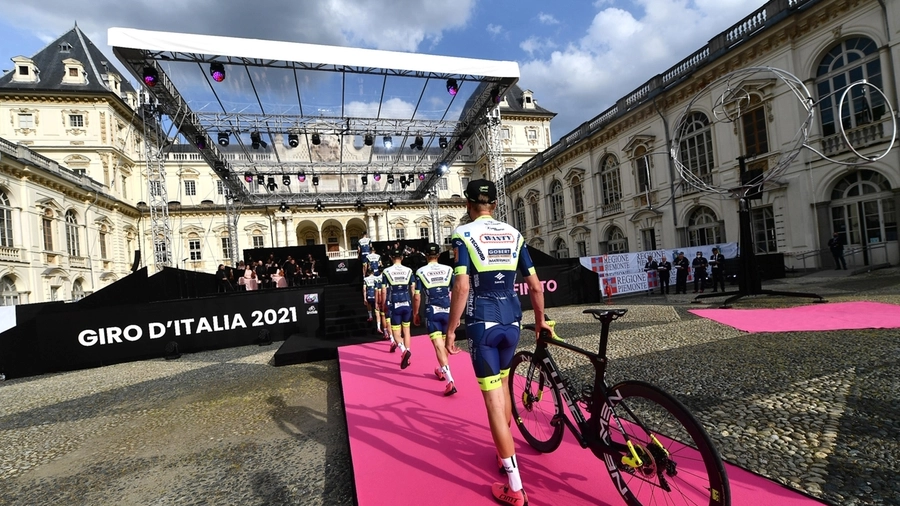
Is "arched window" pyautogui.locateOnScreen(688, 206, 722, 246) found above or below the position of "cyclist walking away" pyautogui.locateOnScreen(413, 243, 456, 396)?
above

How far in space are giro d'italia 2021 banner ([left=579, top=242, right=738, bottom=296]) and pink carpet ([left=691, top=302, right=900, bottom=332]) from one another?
6182 mm

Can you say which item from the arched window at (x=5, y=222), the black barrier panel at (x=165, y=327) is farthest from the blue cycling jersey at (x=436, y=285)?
the arched window at (x=5, y=222)

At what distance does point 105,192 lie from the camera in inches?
1275

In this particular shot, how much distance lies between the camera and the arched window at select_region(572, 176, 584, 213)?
2831 cm

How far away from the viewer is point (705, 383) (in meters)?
4.29

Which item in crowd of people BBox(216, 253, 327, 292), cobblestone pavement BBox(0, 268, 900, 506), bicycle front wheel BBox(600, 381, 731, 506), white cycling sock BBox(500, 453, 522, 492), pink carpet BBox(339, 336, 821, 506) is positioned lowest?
cobblestone pavement BBox(0, 268, 900, 506)

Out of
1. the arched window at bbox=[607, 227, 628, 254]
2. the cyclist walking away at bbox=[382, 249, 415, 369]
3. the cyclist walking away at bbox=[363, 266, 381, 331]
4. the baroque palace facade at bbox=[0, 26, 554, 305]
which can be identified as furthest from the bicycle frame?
the baroque palace facade at bbox=[0, 26, 554, 305]

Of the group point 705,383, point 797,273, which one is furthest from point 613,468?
point 797,273

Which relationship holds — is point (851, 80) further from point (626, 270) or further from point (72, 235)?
point (72, 235)

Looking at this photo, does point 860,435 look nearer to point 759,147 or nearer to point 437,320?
point 437,320

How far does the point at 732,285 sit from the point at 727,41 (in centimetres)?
1084

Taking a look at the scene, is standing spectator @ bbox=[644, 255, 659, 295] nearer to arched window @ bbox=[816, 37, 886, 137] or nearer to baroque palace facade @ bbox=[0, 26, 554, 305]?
arched window @ bbox=[816, 37, 886, 137]

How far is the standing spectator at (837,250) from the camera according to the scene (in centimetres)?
1391

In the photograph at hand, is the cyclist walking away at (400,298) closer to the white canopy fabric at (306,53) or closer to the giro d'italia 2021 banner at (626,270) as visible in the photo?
the white canopy fabric at (306,53)
